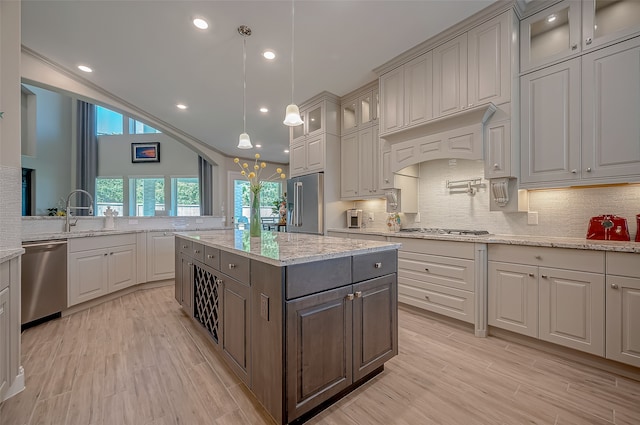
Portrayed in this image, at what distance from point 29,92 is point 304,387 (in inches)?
324

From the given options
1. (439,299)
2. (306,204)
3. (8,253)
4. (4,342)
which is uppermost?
(306,204)

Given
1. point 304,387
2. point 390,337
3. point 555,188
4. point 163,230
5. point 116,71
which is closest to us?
point 304,387

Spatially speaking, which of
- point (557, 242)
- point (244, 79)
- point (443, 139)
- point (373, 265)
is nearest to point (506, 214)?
point (557, 242)

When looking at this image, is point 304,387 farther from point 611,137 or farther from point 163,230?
point 163,230

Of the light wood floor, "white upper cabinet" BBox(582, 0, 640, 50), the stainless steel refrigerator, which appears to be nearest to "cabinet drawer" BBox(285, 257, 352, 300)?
the light wood floor

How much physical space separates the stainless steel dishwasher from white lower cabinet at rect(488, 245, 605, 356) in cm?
434

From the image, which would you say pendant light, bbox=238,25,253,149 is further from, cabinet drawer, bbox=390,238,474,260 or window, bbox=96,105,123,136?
window, bbox=96,105,123,136

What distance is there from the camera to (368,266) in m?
1.66

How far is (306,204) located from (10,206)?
10.1 feet

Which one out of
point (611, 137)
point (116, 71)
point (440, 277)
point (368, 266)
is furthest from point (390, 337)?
point (116, 71)

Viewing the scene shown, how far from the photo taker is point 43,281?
8.80ft

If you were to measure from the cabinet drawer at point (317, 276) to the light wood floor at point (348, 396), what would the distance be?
727mm

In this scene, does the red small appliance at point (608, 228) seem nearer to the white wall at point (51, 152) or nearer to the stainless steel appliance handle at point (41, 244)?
the stainless steel appliance handle at point (41, 244)

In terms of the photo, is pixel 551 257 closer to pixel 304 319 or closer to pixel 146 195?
pixel 304 319
